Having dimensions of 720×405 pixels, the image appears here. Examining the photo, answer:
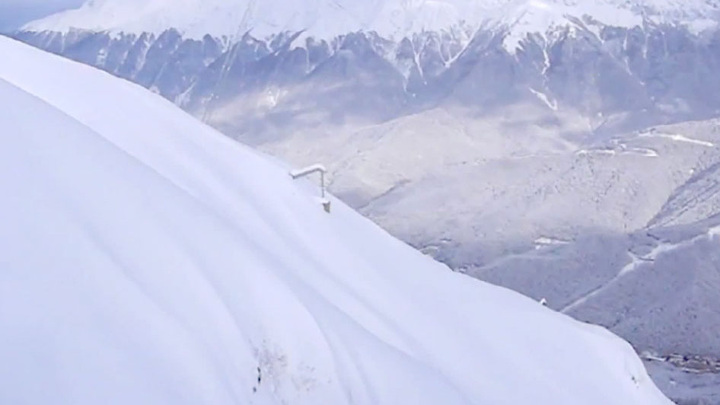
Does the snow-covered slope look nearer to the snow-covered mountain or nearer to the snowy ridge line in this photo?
the snow-covered mountain

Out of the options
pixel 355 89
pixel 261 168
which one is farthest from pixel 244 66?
pixel 261 168

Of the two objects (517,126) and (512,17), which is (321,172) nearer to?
(517,126)

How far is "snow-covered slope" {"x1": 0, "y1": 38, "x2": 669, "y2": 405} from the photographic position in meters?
8.44

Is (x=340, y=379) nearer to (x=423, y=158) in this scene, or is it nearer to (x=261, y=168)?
(x=261, y=168)

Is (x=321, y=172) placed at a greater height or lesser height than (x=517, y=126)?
greater

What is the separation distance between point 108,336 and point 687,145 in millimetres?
110357

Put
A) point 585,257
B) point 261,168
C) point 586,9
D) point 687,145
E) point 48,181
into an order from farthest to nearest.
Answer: point 586,9
point 687,145
point 585,257
point 261,168
point 48,181

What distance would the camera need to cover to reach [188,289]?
9805mm

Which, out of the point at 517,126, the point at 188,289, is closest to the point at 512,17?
the point at 517,126

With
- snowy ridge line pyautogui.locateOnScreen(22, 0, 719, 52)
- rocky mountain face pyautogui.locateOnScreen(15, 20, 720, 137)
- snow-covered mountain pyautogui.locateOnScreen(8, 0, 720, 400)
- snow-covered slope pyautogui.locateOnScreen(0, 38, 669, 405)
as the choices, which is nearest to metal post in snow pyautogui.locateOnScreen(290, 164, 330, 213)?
snow-covered slope pyautogui.locateOnScreen(0, 38, 669, 405)

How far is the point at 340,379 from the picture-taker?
35.0 feet

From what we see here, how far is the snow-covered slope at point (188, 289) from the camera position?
844 cm

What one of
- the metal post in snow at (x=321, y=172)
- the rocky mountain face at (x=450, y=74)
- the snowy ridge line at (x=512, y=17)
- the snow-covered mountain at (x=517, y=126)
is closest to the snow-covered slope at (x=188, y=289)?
the metal post in snow at (x=321, y=172)

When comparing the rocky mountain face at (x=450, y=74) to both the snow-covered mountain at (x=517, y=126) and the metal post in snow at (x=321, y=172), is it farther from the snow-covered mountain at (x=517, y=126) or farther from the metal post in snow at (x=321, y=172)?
the metal post in snow at (x=321, y=172)
